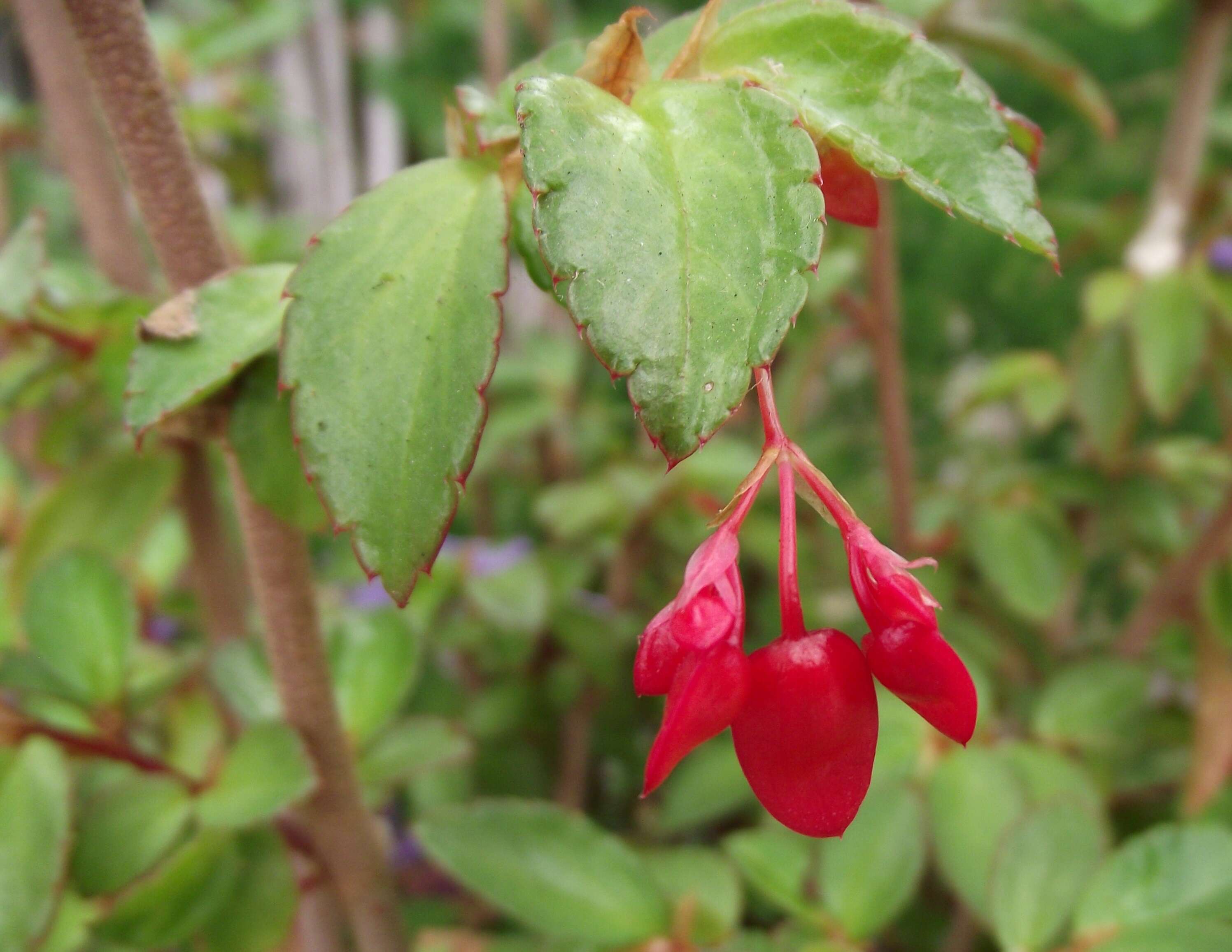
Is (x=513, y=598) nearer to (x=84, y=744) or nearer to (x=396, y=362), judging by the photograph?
(x=84, y=744)

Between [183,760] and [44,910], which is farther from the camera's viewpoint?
[183,760]

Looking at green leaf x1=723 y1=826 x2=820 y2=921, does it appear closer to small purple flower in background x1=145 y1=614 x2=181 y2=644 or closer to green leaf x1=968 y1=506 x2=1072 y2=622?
green leaf x1=968 y1=506 x2=1072 y2=622

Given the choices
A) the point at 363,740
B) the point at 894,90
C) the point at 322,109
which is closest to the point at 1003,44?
the point at 894,90

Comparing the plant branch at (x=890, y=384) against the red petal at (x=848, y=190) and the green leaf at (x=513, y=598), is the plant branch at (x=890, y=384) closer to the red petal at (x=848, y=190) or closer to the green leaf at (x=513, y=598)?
the green leaf at (x=513, y=598)

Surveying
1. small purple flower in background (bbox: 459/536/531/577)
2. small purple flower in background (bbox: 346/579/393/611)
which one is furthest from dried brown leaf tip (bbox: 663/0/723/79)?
small purple flower in background (bbox: 346/579/393/611)

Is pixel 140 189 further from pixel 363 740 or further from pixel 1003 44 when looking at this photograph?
pixel 1003 44

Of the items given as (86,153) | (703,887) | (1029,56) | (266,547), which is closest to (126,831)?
(266,547)
